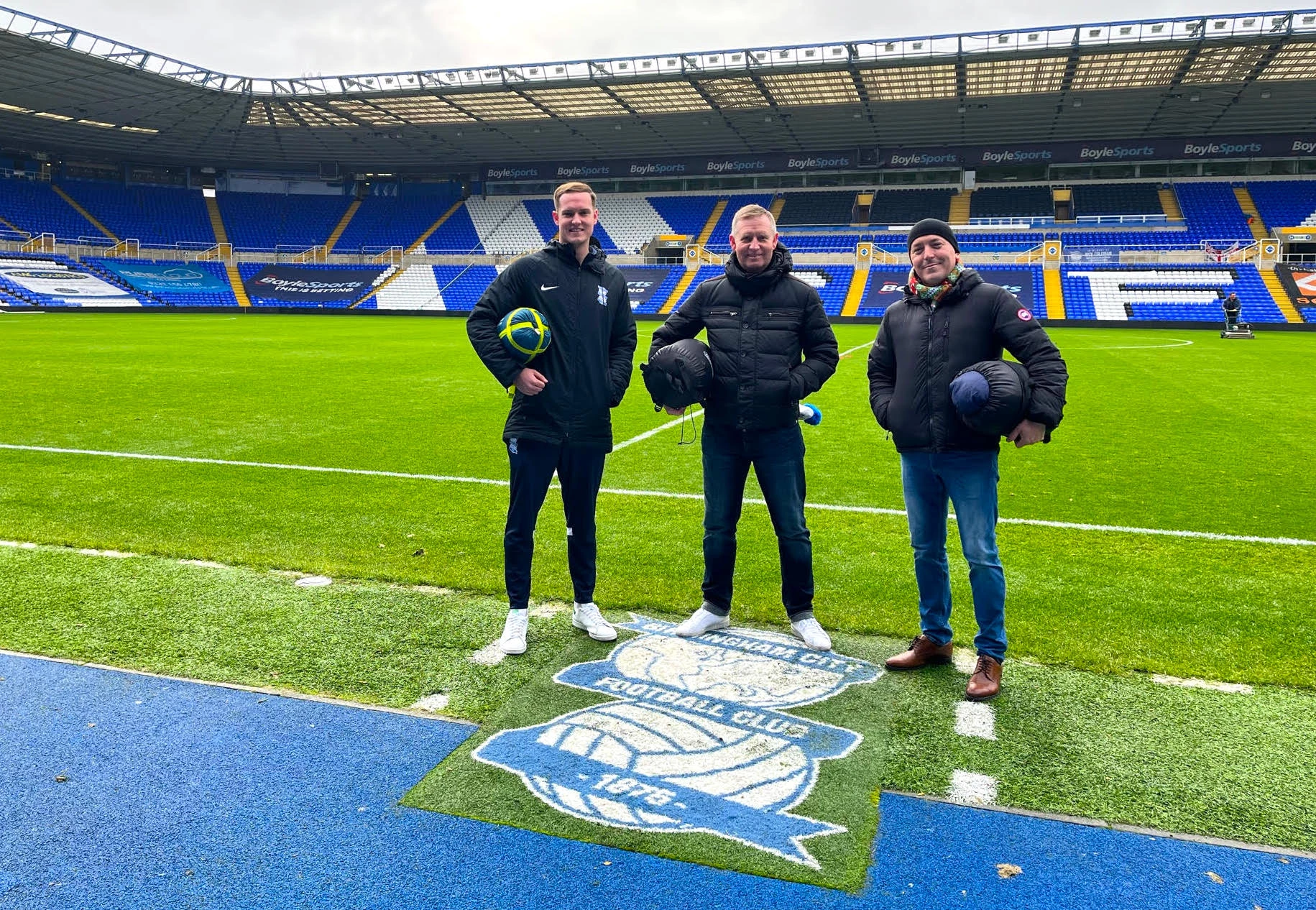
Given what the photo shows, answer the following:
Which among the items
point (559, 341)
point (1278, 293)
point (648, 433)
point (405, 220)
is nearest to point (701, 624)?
point (559, 341)

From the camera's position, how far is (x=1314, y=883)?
2566 millimetres

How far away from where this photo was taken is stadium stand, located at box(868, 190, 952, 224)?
151 feet

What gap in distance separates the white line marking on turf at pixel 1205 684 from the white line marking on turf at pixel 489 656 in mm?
2988

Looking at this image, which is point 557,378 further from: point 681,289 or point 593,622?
point 681,289

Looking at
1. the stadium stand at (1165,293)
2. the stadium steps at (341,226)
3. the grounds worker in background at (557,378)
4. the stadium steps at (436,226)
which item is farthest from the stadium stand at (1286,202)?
the stadium steps at (341,226)

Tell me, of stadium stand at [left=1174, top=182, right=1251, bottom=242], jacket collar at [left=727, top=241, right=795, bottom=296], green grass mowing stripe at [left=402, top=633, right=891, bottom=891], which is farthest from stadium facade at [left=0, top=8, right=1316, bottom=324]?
green grass mowing stripe at [left=402, top=633, right=891, bottom=891]

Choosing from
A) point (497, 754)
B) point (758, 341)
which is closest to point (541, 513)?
point (758, 341)

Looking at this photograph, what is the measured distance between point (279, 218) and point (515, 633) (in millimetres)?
57957

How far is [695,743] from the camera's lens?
337 cm

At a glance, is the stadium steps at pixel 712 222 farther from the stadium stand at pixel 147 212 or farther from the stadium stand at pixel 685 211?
the stadium stand at pixel 147 212

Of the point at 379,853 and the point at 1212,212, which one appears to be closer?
the point at 379,853

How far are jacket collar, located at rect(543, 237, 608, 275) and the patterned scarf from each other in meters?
1.48

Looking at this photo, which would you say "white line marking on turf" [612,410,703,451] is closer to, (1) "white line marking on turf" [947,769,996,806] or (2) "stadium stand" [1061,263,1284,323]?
(1) "white line marking on turf" [947,769,996,806]

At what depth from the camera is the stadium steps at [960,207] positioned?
45156mm
